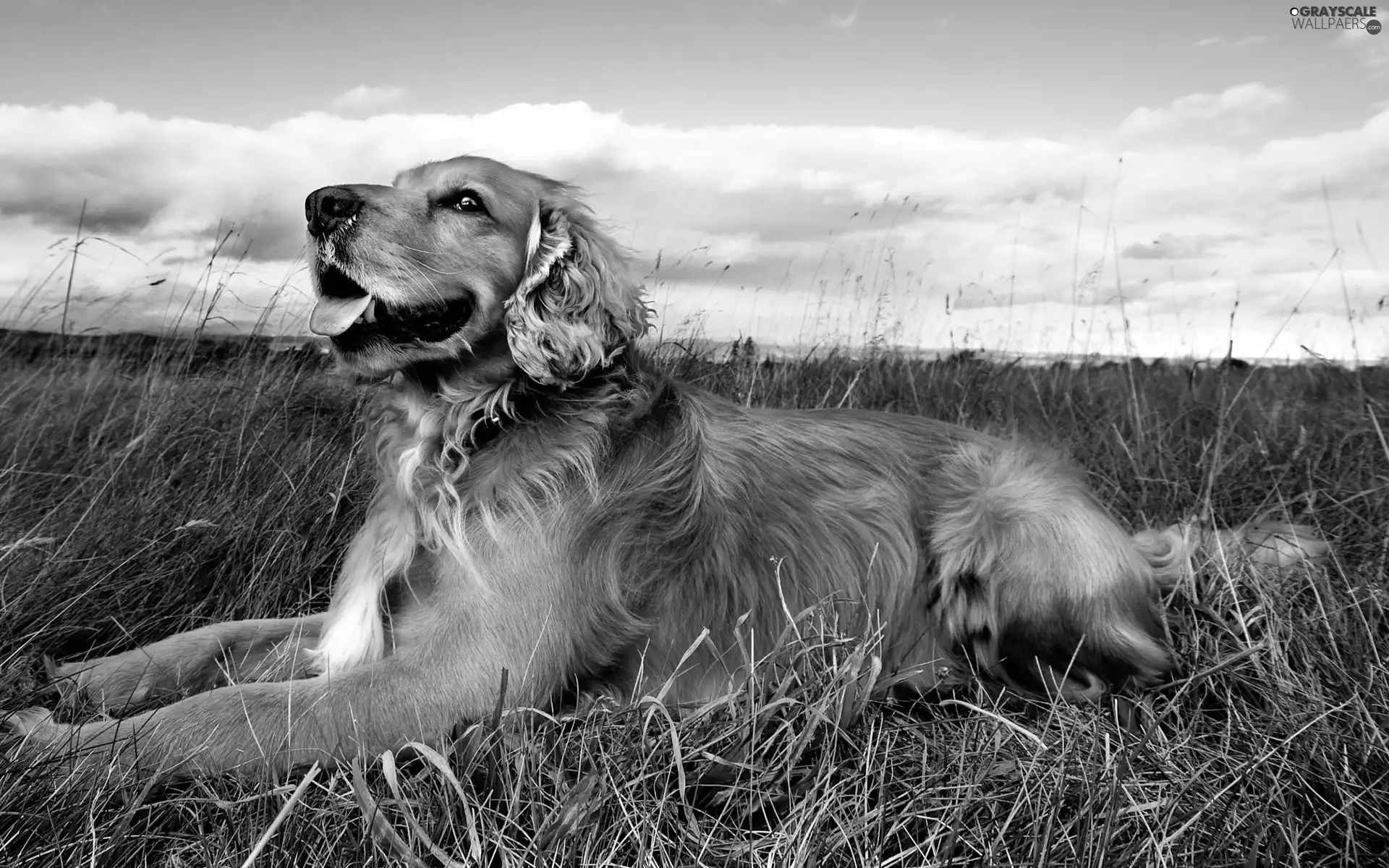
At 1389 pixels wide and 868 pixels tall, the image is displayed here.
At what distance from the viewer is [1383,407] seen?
192 inches

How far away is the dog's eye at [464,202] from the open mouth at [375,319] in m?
0.32

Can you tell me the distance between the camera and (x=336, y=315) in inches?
113

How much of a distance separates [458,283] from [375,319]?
271mm

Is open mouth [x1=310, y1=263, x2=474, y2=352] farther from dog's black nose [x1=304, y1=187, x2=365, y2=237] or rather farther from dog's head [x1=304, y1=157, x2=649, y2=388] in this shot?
dog's black nose [x1=304, y1=187, x2=365, y2=237]

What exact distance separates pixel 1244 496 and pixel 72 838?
418 centimetres

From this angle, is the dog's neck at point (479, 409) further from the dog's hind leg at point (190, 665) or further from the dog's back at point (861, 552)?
the dog's hind leg at point (190, 665)

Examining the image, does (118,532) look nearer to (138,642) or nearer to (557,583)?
(138,642)

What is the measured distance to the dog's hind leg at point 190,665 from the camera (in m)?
2.71

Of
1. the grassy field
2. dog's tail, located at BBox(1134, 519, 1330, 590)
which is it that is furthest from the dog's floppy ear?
dog's tail, located at BBox(1134, 519, 1330, 590)

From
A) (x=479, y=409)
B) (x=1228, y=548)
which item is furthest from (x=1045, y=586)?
(x=479, y=409)

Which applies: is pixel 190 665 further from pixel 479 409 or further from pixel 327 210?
pixel 327 210

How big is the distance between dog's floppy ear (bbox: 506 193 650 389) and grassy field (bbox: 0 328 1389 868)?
3.32 ft

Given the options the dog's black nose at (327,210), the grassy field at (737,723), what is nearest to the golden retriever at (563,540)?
the dog's black nose at (327,210)

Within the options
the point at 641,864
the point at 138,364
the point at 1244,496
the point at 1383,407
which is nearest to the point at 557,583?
the point at 641,864
